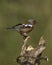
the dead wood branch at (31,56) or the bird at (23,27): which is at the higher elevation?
the bird at (23,27)

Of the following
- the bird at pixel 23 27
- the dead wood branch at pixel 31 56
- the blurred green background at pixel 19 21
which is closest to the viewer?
the dead wood branch at pixel 31 56

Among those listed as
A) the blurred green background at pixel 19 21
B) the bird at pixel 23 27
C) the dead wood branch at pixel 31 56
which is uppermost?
the blurred green background at pixel 19 21

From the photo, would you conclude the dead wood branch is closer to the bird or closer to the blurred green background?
the bird

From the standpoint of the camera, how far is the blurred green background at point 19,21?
355 inches

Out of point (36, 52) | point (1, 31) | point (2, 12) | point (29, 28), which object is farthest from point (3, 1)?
point (36, 52)

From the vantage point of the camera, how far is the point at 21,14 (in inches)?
421

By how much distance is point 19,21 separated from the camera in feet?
33.6

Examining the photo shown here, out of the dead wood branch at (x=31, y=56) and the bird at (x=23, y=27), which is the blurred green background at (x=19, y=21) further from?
the dead wood branch at (x=31, y=56)

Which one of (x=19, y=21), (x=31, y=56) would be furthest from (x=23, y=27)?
(x=19, y=21)

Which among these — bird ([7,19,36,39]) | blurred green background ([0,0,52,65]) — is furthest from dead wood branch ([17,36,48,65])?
blurred green background ([0,0,52,65])

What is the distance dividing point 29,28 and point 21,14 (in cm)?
552

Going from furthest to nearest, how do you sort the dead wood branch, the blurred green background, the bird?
the blurred green background, the bird, the dead wood branch

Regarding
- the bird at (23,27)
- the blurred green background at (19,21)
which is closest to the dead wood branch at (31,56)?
the bird at (23,27)

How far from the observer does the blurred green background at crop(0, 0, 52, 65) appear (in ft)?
29.6
